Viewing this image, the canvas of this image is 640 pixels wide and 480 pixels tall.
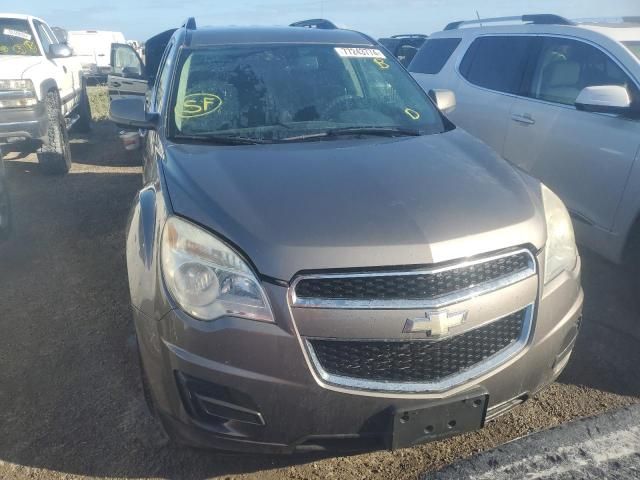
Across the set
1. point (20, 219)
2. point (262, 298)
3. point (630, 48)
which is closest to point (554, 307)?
point (262, 298)

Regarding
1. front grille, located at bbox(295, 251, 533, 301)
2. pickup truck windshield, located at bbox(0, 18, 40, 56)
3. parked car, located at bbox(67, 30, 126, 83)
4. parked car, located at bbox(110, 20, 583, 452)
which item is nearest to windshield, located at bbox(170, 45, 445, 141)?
parked car, located at bbox(110, 20, 583, 452)

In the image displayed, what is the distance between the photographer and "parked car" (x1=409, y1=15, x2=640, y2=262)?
3418mm

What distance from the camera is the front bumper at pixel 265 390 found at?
1790 mm

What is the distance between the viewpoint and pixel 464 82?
17.3ft

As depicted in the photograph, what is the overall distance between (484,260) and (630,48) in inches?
106

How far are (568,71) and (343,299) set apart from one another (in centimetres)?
336

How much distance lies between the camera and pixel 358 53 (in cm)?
353

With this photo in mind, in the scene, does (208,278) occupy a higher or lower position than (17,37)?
higher

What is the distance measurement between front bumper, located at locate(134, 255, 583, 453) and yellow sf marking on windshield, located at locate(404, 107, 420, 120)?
1.45 metres

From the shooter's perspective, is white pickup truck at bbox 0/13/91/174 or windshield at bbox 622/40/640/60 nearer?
windshield at bbox 622/40/640/60

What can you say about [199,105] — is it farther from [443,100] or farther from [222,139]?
[443,100]

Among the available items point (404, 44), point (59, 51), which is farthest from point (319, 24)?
point (404, 44)

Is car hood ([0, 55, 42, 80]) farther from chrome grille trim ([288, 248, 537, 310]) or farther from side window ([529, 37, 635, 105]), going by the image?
chrome grille trim ([288, 248, 537, 310])

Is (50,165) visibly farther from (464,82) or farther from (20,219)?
(464,82)
